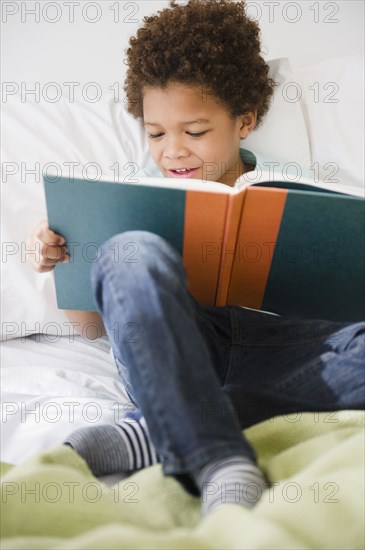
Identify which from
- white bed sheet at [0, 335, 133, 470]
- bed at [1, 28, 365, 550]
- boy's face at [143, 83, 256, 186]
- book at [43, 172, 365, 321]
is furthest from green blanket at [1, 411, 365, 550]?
boy's face at [143, 83, 256, 186]

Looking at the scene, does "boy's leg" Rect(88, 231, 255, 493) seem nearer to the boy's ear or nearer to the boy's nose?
the boy's nose

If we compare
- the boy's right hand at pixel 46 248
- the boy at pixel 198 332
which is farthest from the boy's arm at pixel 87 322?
the boy's right hand at pixel 46 248

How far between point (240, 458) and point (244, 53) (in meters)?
0.81

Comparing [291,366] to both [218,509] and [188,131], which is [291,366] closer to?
[218,509]

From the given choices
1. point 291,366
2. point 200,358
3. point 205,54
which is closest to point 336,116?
point 205,54

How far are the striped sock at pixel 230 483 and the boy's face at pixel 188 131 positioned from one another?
0.58 metres

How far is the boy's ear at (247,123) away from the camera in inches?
40.6

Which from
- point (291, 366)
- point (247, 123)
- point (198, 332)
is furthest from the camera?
point (247, 123)

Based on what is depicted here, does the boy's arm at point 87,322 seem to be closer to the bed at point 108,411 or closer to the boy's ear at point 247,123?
the bed at point 108,411

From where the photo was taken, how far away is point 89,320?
2.94ft

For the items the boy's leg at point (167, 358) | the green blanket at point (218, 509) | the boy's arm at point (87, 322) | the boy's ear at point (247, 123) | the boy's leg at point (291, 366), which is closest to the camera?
the green blanket at point (218, 509)

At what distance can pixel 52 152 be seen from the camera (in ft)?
3.42

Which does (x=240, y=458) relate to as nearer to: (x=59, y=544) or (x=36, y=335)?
(x=59, y=544)

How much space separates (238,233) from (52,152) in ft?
1.73
